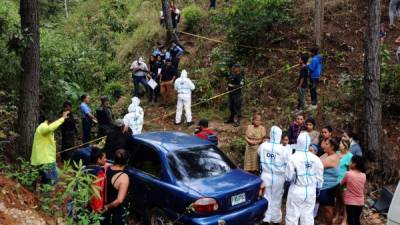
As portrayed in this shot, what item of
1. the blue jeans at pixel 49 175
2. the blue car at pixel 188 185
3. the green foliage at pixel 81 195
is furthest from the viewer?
the blue jeans at pixel 49 175

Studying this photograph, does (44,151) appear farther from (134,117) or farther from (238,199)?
(238,199)

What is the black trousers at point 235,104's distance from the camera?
490 inches

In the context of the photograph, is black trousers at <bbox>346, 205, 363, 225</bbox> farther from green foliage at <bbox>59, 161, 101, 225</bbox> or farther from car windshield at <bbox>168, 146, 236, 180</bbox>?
green foliage at <bbox>59, 161, 101, 225</bbox>

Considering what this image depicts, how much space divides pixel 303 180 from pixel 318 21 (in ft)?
25.9

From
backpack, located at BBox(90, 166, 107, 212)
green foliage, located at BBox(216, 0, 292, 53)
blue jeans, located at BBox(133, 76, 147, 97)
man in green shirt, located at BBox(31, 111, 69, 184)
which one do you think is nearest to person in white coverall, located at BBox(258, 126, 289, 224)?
backpack, located at BBox(90, 166, 107, 212)

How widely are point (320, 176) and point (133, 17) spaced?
2001 centimetres

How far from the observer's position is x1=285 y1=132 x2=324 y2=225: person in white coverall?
7.08 m

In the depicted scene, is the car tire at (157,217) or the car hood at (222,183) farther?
the car tire at (157,217)

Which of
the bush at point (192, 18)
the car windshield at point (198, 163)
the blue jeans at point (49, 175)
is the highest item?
the bush at point (192, 18)

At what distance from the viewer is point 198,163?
7.25 meters

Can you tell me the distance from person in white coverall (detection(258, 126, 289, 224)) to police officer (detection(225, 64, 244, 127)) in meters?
4.44

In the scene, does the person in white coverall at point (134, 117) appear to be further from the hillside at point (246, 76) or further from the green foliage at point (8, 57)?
the green foliage at point (8, 57)

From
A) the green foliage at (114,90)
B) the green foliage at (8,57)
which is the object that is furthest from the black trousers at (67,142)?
the green foliage at (114,90)

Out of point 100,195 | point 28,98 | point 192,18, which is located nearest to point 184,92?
point 28,98
